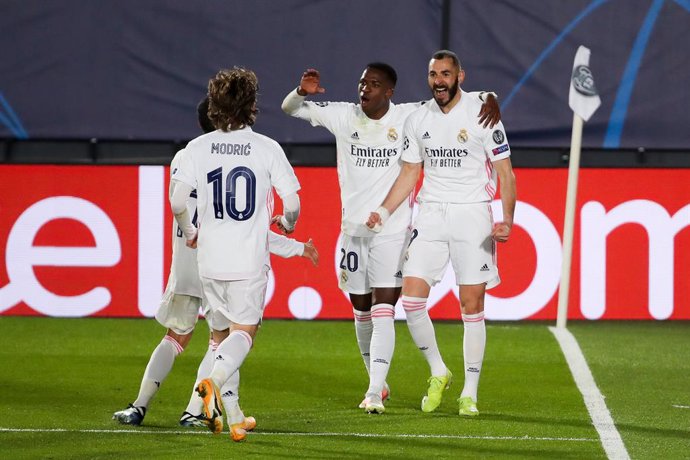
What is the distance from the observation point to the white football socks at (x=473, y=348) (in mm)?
8023

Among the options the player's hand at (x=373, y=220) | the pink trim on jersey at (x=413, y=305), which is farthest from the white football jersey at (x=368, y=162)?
the pink trim on jersey at (x=413, y=305)

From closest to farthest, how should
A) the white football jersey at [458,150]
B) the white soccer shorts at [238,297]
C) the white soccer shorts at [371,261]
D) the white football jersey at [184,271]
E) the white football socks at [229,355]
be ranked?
the white football socks at [229,355]
the white soccer shorts at [238,297]
the white football jersey at [184,271]
the white football jersey at [458,150]
the white soccer shorts at [371,261]

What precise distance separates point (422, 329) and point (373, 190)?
876mm

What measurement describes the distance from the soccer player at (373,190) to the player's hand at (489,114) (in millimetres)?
63

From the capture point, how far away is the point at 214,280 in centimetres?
695

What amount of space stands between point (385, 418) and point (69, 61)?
660cm

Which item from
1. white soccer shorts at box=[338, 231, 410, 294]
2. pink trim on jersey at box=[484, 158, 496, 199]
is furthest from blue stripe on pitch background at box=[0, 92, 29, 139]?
pink trim on jersey at box=[484, 158, 496, 199]

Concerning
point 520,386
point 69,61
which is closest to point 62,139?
point 69,61

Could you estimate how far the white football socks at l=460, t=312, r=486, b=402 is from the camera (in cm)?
802

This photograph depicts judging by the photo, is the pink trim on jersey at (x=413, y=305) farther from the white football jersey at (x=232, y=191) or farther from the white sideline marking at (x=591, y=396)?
the white football jersey at (x=232, y=191)

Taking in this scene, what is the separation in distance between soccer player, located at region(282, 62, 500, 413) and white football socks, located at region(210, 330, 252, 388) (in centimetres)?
142

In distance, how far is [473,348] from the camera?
8.12m

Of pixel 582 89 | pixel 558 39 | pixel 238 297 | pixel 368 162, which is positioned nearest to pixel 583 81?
pixel 582 89

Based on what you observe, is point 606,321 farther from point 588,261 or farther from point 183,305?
point 183,305
